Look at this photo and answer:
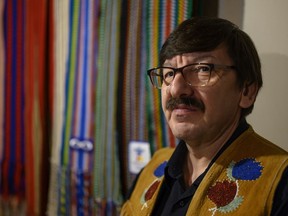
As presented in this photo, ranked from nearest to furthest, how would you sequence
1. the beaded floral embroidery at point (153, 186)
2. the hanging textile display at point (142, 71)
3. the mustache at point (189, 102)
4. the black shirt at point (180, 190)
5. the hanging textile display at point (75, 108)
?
the black shirt at point (180, 190), the mustache at point (189, 102), the beaded floral embroidery at point (153, 186), the hanging textile display at point (142, 71), the hanging textile display at point (75, 108)

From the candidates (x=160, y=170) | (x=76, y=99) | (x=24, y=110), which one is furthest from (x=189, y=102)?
(x=24, y=110)

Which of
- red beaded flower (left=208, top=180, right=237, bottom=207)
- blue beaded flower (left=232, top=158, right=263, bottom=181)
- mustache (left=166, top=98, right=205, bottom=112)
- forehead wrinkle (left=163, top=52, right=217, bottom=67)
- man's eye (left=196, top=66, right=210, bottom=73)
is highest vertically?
forehead wrinkle (left=163, top=52, right=217, bottom=67)

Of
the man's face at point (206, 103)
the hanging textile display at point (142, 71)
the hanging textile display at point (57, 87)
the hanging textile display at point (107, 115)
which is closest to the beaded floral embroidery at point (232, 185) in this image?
the man's face at point (206, 103)

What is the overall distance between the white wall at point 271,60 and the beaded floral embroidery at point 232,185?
27 centimetres

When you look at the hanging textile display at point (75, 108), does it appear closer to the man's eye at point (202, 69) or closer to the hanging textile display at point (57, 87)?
the hanging textile display at point (57, 87)

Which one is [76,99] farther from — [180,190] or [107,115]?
[180,190]

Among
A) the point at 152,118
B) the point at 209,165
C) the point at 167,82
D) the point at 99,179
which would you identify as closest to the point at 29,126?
the point at 99,179

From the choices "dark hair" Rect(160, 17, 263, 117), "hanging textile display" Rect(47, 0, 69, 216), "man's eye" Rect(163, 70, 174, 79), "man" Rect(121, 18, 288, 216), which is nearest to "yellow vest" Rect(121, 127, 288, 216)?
"man" Rect(121, 18, 288, 216)

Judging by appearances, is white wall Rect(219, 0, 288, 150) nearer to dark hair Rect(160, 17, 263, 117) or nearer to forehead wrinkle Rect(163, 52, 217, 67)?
dark hair Rect(160, 17, 263, 117)

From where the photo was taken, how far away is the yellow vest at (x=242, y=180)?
88 cm

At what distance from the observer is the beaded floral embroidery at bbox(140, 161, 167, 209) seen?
1123 millimetres

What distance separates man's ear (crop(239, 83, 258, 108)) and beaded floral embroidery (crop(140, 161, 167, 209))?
1.15 ft

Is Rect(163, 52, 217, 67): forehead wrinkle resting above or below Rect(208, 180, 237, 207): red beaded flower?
Result: above

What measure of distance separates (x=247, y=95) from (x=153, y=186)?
1.31 feet
